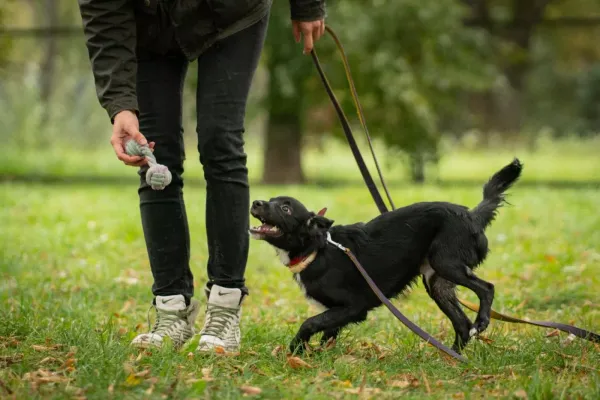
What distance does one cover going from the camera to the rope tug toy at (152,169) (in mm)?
3129

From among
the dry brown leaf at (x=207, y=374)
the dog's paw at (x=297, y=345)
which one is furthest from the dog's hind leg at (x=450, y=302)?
the dry brown leaf at (x=207, y=374)

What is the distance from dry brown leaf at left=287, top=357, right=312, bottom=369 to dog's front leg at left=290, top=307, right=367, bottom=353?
0.67 ft

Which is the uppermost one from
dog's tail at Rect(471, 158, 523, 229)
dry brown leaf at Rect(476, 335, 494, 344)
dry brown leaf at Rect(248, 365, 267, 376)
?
dog's tail at Rect(471, 158, 523, 229)

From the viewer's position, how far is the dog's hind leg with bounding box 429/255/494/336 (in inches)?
148

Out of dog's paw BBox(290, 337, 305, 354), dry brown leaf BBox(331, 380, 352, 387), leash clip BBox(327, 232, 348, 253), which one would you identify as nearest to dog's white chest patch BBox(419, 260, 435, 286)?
leash clip BBox(327, 232, 348, 253)

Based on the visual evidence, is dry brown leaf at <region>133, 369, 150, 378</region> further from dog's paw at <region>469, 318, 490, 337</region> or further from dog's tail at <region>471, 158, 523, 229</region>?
dog's tail at <region>471, 158, 523, 229</region>

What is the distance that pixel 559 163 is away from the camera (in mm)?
19719

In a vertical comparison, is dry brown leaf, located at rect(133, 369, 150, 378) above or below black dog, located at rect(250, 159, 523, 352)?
below

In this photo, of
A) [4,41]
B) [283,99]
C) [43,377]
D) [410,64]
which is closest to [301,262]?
[43,377]

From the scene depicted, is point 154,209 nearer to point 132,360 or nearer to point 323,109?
point 132,360

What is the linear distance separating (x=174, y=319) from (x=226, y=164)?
716 millimetres

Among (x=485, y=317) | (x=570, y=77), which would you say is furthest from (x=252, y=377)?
(x=570, y=77)

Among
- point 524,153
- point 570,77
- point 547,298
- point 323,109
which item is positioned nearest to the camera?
point 547,298

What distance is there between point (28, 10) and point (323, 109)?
12581 mm
